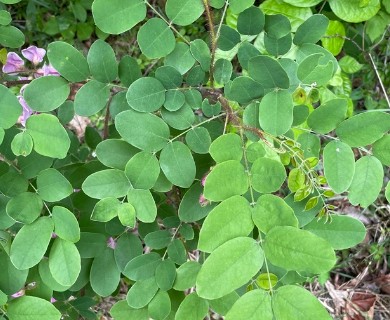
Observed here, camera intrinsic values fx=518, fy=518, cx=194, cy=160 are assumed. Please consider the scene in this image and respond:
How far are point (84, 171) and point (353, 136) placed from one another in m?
0.57

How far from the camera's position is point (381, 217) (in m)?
2.08

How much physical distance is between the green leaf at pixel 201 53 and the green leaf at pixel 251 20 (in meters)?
0.09

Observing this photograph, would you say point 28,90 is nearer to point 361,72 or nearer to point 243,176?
point 243,176

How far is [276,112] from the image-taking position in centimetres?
91

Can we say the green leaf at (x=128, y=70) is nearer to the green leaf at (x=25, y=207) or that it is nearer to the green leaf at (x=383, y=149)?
the green leaf at (x=25, y=207)

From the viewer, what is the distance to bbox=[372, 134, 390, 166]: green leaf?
3.04ft

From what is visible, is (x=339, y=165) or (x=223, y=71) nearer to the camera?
(x=339, y=165)

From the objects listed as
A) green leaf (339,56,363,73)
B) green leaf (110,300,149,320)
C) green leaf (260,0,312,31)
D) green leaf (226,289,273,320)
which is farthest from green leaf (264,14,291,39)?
green leaf (339,56,363,73)

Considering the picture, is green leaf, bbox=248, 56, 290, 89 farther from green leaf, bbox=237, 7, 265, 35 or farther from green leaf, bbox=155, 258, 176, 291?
green leaf, bbox=155, 258, 176, 291

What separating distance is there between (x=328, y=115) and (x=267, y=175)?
17 centimetres

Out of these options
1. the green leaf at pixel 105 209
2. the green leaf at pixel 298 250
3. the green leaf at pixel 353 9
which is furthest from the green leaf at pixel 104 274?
the green leaf at pixel 353 9

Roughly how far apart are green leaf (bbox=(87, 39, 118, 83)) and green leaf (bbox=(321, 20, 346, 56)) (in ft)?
3.51

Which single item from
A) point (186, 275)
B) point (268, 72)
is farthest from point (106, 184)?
point (268, 72)

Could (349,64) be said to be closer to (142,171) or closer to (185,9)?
(185,9)
